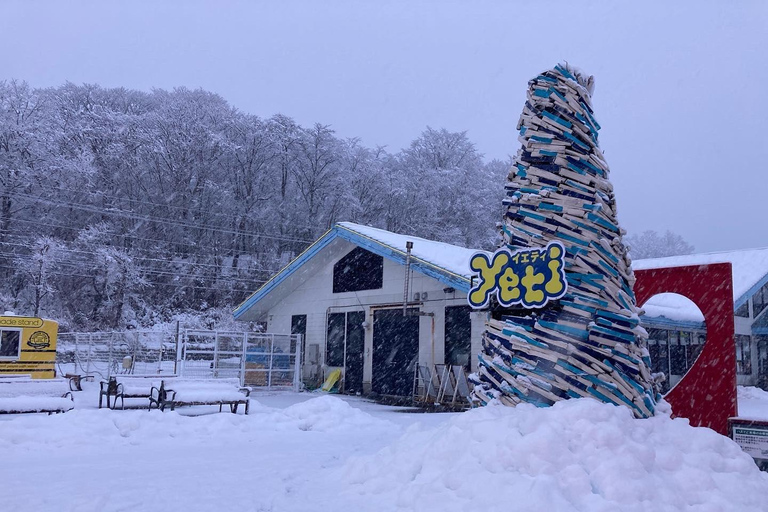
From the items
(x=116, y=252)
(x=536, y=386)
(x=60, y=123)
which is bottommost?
(x=536, y=386)

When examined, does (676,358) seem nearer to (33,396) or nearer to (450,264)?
(450,264)

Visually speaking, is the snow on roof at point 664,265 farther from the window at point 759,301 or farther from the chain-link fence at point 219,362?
the chain-link fence at point 219,362

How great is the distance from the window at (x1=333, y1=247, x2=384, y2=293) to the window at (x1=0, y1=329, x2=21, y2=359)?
30.3 ft

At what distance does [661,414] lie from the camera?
581 centimetres

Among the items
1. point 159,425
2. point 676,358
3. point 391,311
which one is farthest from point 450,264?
point 676,358

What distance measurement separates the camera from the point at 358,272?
19859mm

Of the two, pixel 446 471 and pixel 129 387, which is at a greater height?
pixel 446 471

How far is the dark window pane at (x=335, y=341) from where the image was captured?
20197 millimetres

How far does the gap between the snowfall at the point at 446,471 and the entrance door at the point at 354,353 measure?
10532 millimetres

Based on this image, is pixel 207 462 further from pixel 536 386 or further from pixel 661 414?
pixel 661 414

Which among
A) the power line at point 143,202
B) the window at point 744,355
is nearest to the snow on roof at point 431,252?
the window at point 744,355

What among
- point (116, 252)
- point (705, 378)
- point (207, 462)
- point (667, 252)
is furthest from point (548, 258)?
point (667, 252)

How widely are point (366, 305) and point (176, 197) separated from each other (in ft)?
84.0

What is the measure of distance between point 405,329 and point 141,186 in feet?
94.2
